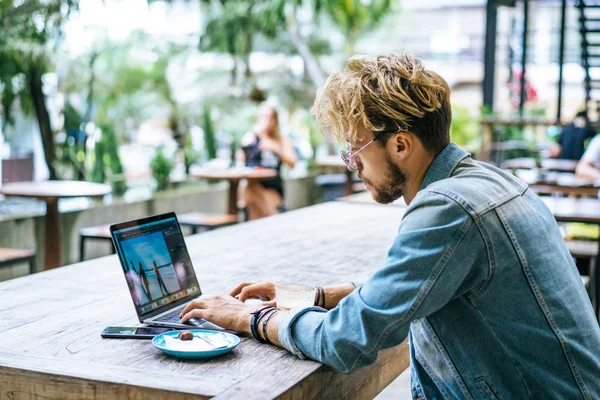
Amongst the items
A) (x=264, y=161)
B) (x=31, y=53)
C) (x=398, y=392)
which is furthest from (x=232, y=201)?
(x=398, y=392)

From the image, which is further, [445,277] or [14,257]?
[14,257]

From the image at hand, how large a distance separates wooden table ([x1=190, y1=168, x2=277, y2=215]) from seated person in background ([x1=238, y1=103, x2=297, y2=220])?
0.10 m

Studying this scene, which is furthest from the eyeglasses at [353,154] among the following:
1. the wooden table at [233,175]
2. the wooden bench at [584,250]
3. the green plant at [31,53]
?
the green plant at [31,53]

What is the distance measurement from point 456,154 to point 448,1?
2319cm

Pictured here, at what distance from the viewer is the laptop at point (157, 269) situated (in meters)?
1.88

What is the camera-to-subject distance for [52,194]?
16.0 feet

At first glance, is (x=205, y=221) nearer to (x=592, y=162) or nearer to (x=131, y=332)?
(x=592, y=162)

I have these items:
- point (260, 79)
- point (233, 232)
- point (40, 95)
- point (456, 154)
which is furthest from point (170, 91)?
point (456, 154)

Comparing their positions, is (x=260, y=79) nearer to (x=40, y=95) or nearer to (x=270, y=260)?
(x=40, y=95)

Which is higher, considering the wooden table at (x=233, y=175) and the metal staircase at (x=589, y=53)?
the metal staircase at (x=589, y=53)

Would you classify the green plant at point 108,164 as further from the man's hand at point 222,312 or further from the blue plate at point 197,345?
the blue plate at point 197,345

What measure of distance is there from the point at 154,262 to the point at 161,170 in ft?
19.2

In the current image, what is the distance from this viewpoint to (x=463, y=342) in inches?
62.6

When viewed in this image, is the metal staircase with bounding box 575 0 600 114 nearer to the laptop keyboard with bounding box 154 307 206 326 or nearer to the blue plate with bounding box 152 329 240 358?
the laptop keyboard with bounding box 154 307 206 326
